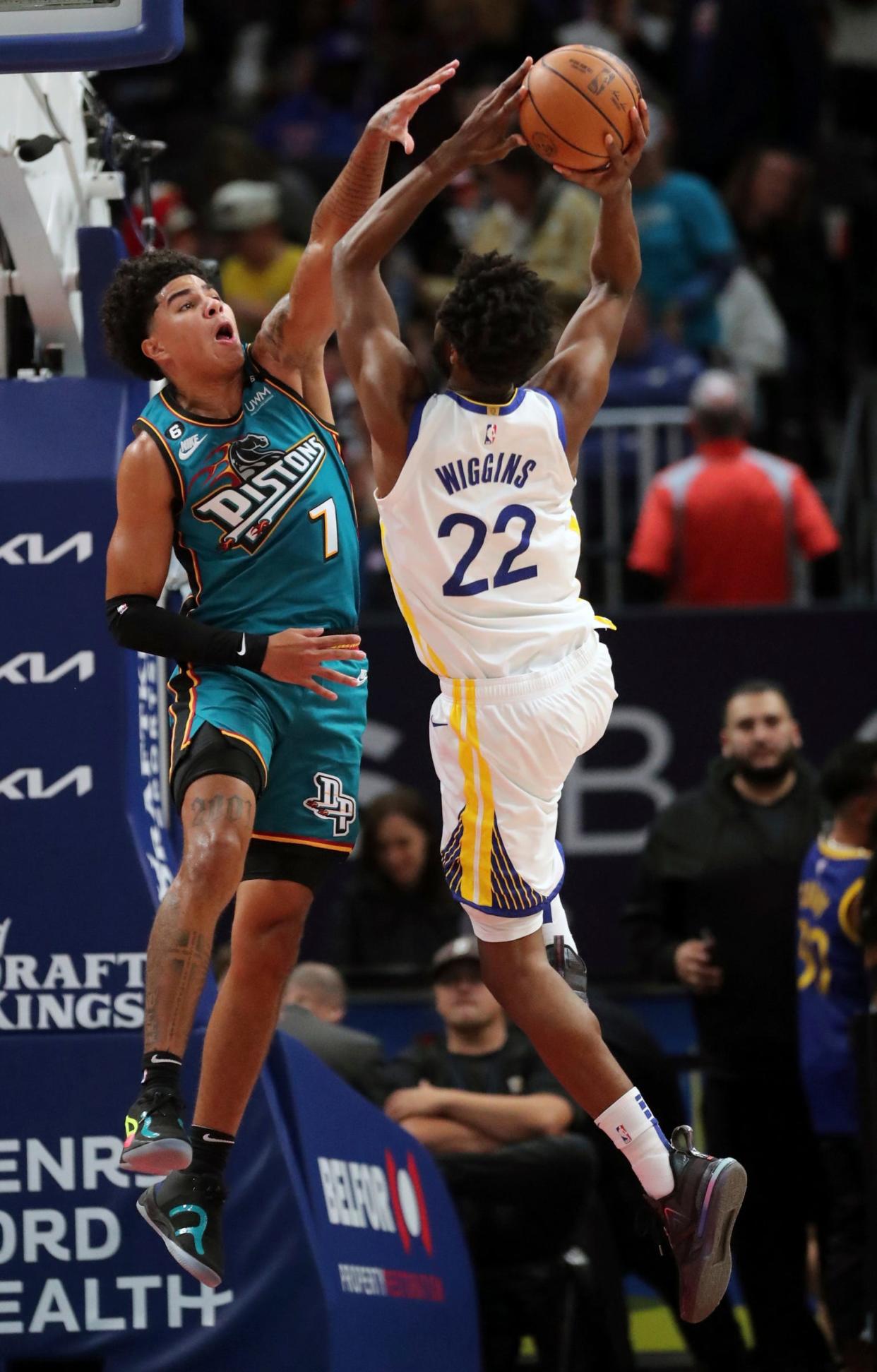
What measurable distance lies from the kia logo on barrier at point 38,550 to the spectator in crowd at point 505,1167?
249 cm

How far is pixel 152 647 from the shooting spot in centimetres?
573

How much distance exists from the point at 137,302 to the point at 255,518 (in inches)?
26.8

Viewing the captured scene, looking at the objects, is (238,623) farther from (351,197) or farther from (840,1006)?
(840,1006)

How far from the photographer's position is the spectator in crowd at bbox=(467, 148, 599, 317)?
12633 millimetres

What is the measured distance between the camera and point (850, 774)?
862 centimetres

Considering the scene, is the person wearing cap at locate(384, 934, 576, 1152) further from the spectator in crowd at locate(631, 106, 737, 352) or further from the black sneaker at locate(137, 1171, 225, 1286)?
the spectator in crowd at locate(631, 106, 737, 352)

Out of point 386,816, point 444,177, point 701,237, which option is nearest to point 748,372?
point 701,237

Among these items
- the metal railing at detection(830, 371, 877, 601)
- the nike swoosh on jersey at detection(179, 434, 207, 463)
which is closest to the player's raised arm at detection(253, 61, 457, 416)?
the nike swoosh on jersey at detection(179, 434, 207, 463)

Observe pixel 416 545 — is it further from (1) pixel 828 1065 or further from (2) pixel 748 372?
(2) pixel 748 372

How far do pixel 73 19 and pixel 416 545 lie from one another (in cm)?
157

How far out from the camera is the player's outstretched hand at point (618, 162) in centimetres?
580

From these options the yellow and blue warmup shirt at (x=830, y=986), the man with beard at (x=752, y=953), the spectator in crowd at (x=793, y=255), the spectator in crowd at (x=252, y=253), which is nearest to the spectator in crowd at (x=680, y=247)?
the spectator in crowd at (x=793, y=255)

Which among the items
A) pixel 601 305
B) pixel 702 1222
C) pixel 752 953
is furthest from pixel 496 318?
pixel 752 953

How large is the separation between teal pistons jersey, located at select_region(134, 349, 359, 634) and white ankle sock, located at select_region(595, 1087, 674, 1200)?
1450mm
